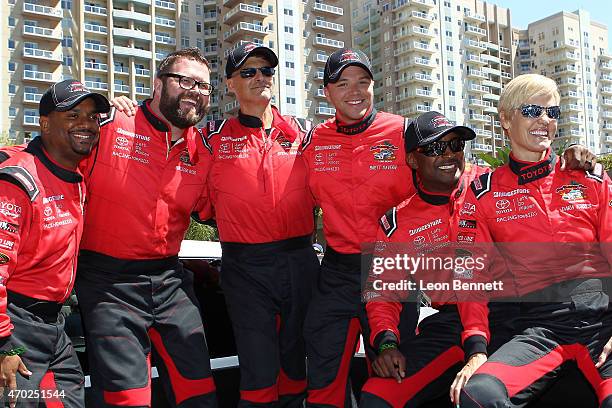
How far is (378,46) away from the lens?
79.2 m

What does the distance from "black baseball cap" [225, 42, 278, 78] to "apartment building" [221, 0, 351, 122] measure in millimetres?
56319

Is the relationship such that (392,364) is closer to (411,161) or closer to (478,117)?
(411,161)

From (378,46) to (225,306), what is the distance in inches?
3111

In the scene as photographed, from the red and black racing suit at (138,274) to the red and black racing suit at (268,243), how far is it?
0.88ft

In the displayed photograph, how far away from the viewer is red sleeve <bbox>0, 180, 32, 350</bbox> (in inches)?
106

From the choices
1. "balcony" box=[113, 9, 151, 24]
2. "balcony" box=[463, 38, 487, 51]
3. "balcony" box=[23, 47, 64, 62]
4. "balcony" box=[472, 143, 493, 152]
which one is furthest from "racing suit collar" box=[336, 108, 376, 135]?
"balcony" box=[463, 38, 487, 51]

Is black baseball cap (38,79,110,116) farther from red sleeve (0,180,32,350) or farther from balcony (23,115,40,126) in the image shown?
balcony (23,115,40,126)

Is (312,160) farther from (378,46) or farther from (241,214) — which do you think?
(378,46)

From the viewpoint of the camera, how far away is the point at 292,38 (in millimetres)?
62500

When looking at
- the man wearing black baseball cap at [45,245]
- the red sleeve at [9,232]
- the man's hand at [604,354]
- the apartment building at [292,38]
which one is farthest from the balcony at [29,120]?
the man's hand at [604,354]

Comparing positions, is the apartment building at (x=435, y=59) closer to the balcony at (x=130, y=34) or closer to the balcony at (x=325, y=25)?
the balcony at (x=325, y=25)

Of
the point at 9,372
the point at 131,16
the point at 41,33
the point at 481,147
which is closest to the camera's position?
the point at 9,372

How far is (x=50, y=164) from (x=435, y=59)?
250 ft

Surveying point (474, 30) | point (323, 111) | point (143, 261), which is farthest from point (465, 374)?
point (474, 30)
